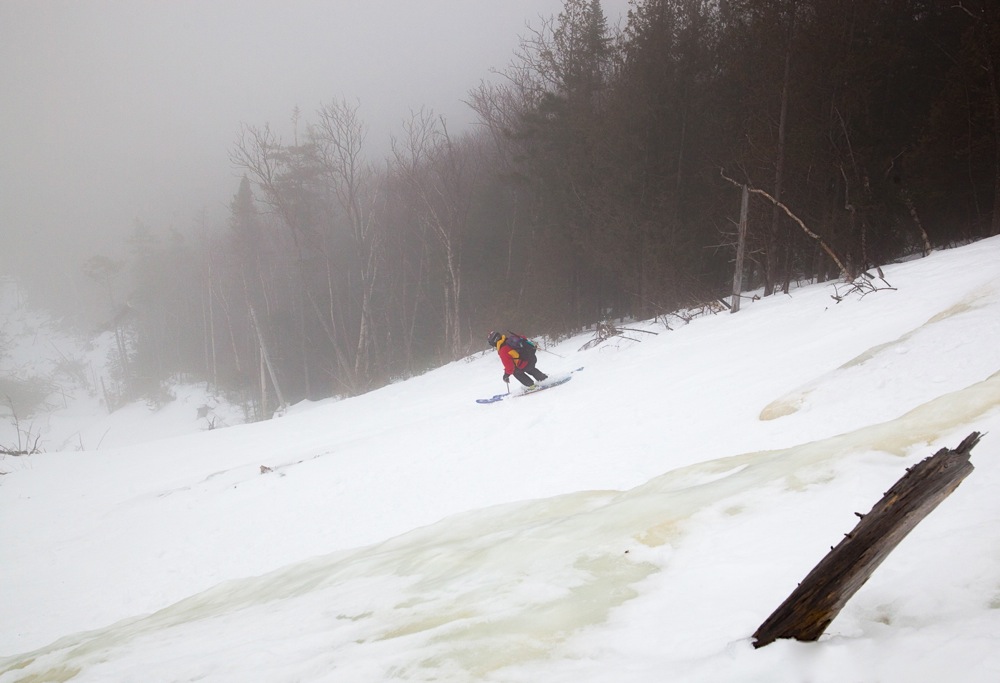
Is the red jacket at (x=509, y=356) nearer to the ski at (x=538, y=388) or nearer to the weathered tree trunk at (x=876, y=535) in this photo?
the ski at (x=538, y=388)

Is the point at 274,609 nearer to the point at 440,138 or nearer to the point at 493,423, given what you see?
the point at 493,423

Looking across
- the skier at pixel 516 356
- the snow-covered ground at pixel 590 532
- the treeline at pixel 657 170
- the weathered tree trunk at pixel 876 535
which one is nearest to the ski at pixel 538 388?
the skier at pixel 516 356

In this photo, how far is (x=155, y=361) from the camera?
178 feet

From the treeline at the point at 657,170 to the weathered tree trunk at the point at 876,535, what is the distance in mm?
11896

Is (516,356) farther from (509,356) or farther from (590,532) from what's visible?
(590,532)

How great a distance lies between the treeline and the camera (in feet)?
53.8

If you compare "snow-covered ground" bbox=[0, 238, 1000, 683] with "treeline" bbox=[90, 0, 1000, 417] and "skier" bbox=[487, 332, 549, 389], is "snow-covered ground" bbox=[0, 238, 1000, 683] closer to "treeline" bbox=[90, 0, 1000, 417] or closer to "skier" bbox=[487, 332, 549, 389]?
"skier" bbox=[487, 332, 549, 389]

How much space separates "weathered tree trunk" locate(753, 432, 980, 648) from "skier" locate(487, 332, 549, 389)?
1068 cm

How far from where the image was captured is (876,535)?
5.62ft

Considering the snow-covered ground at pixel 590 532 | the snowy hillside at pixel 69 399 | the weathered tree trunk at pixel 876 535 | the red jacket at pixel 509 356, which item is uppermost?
the snowy hillside at pixel 69 399

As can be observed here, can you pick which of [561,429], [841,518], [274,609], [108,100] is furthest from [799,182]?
[108,100]

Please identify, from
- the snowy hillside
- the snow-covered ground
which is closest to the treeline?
the snow-covered ground

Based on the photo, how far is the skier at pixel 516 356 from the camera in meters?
12.6

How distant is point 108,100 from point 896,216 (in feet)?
533
